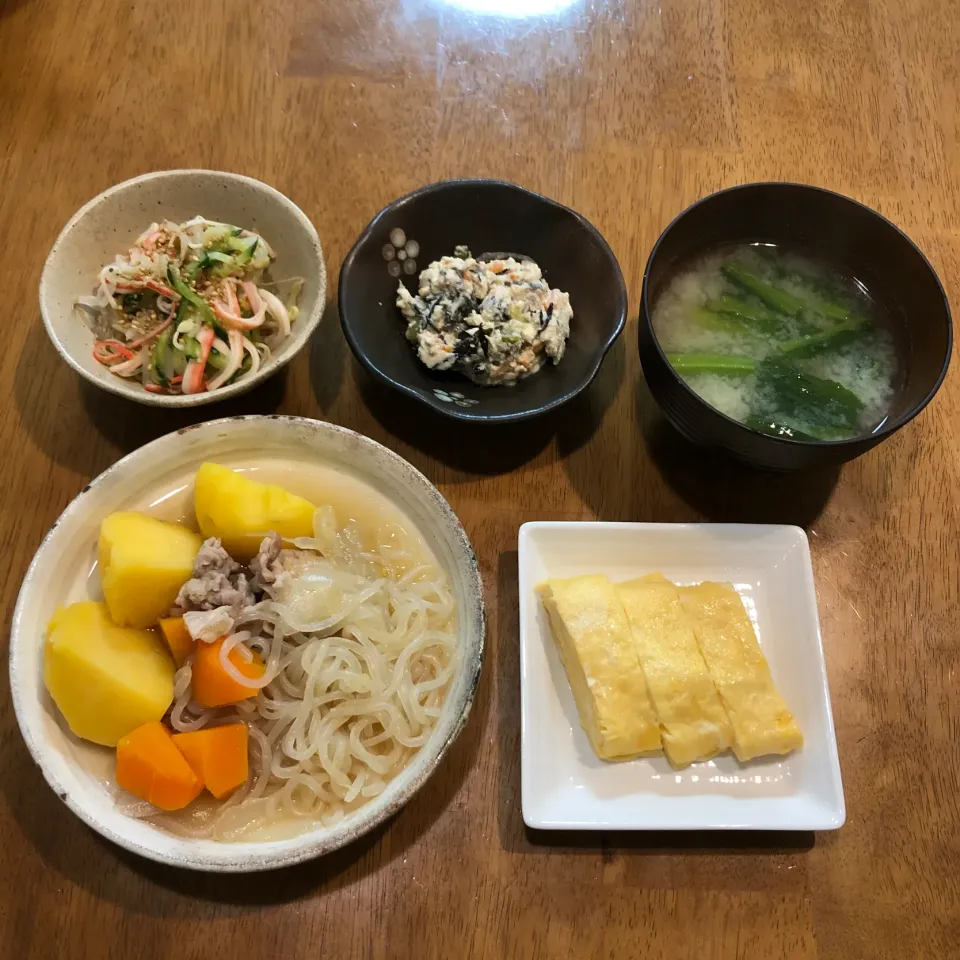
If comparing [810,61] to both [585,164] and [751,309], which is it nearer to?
[585,164]

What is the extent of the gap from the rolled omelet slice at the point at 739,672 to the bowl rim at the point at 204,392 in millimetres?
1022

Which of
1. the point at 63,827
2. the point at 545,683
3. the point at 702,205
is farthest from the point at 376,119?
the point at 63,827

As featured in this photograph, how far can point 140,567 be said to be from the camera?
4.59 ft

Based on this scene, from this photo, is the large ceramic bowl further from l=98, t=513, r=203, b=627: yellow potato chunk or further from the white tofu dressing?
the white tofu dressing

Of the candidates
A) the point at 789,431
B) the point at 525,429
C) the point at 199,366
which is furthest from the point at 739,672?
the point at 199,366

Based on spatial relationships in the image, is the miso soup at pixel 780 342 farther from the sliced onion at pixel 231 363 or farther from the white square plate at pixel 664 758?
the sliced onion at pixel 231 363

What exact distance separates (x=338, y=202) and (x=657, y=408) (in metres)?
Result: 1.06

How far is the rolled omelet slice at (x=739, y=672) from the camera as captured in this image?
1.50 m

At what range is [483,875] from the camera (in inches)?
58.1

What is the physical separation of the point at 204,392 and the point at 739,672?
1.29m

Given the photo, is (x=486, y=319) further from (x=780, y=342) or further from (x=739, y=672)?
(x=739, y=672)

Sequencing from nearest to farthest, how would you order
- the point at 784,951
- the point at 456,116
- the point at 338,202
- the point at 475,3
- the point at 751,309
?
1. the point at 784,951
2. the point at 751,309
3. the point at 338,202
4. the point at 456,116
5. the point at 475,3

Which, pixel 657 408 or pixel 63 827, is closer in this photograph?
pixel 63 827

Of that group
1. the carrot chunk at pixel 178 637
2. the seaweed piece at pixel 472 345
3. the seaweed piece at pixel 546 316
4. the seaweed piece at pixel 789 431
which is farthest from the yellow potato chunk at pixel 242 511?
the seaweed piece at pixel 789 431
